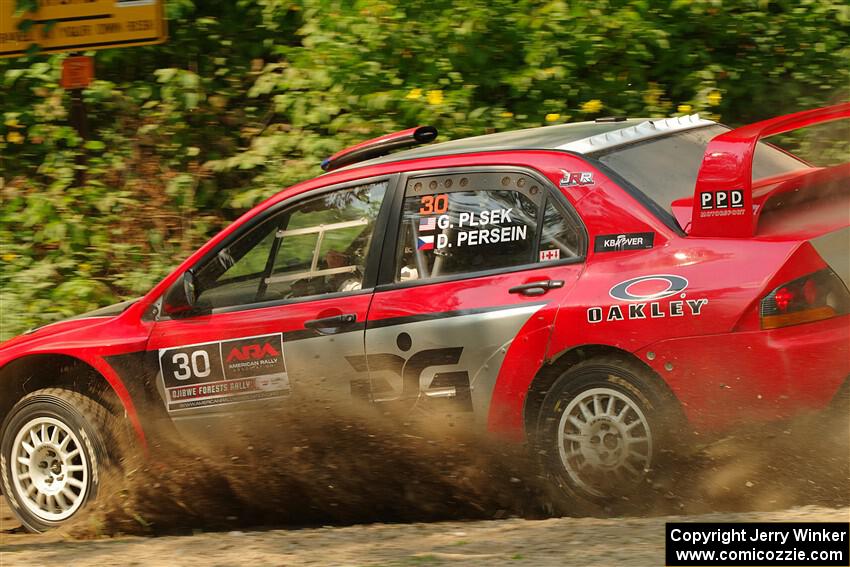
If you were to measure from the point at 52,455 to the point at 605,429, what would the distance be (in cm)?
310

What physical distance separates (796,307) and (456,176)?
5.52 feet

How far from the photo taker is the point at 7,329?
8.95 m

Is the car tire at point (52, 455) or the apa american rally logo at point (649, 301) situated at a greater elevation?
the apa american rally logo at point (649, 301)

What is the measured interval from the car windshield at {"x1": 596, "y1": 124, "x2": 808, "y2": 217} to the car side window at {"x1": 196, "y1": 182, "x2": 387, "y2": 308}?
Result: 3.91 ft

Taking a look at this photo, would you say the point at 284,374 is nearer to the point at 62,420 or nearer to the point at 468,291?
the point at 468,291

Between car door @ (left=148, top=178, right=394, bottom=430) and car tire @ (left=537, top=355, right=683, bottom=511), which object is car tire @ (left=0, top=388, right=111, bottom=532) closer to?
car door @ (left=148, top=178, right=394, bottom=430)

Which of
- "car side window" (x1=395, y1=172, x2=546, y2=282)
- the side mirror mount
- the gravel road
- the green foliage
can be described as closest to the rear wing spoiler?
"car side window" (x1=395, y1=172, x2=546, y2=282)

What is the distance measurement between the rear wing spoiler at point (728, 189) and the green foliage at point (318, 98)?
433 cm

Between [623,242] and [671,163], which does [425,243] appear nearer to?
→ [623,242]

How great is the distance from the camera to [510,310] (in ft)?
16.0

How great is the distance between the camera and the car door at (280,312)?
5340mm

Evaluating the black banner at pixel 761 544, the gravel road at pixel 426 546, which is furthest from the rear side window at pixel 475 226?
the black banner at pixel 761 544

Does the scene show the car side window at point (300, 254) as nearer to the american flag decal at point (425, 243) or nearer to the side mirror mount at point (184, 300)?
the side mirror mount at point (184, 300)

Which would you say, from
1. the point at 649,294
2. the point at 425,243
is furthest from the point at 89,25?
the point at 649,294
